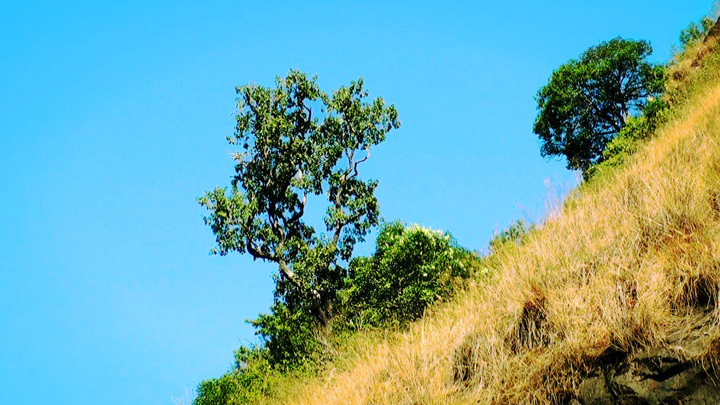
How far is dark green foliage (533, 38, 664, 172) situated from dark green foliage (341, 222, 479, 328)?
15359 mm

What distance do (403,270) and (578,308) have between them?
16118 millimetres

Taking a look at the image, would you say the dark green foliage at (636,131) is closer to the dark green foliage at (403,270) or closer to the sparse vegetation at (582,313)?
the dark green foliage at (403,270)

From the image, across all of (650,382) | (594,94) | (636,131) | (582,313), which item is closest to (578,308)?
(582,313)

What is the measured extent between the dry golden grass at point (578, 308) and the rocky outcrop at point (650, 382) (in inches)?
3.6

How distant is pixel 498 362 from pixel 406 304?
575 inches

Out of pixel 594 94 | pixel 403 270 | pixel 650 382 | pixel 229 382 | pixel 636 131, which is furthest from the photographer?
pixel 594 94

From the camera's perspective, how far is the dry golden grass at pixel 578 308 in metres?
5.21

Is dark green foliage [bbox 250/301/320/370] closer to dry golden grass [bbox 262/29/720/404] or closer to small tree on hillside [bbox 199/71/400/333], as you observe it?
small tree on hillside [bbox 199/71/400/333]

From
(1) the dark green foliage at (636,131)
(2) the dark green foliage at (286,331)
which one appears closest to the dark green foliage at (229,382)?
(2) the dark green foliage at (286,331)

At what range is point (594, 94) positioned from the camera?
3491 cm

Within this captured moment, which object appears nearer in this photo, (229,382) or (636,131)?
(636,131)

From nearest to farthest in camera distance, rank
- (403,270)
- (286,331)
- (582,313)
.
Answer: (582,313), (403,270), (286,331)

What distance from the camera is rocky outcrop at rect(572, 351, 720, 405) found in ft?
15.2

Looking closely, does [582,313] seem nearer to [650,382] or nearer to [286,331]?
[650,382]
